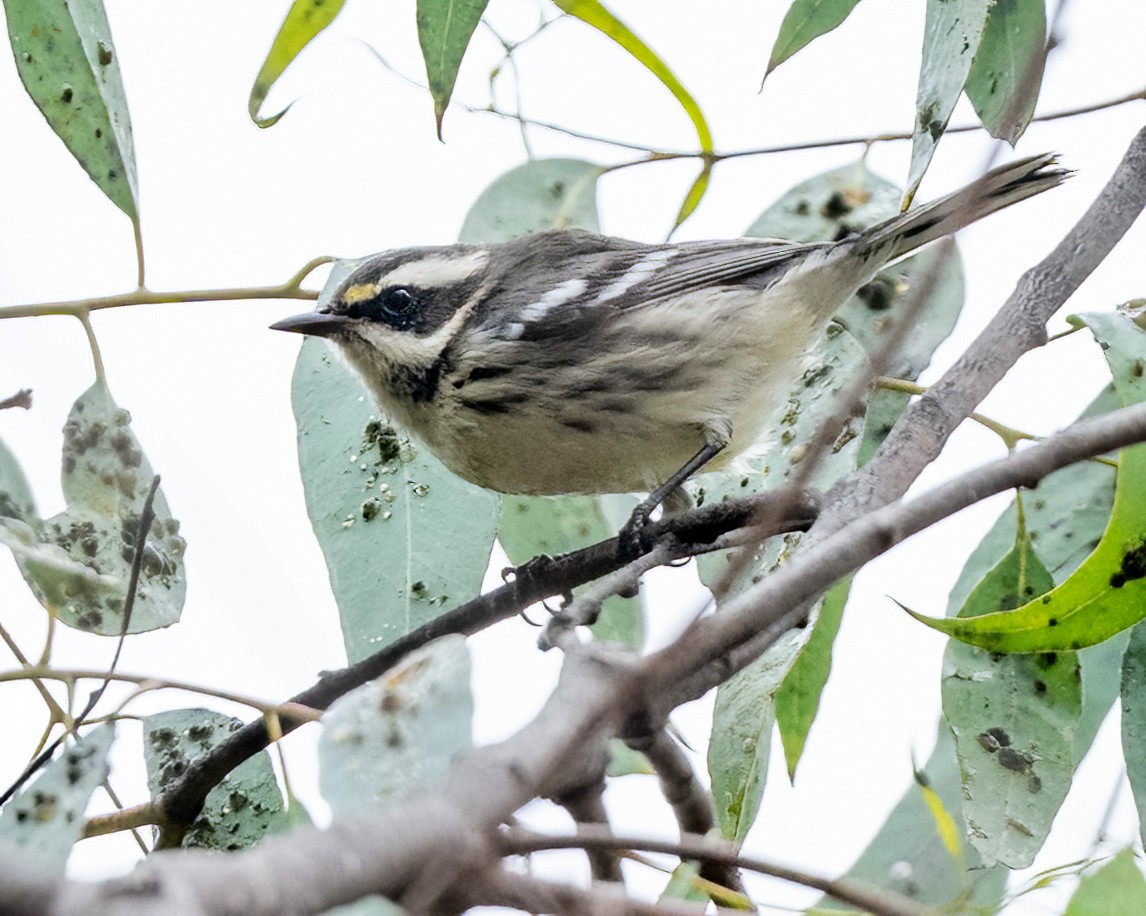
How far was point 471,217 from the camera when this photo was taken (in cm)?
278

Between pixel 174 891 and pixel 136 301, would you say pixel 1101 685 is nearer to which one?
pixel 136 301

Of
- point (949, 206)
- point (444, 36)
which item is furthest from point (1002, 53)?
point (444, 36)

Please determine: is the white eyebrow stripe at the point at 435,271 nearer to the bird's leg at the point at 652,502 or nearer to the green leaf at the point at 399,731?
the bird's leg at the point at 652,502

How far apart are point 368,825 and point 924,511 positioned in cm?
76

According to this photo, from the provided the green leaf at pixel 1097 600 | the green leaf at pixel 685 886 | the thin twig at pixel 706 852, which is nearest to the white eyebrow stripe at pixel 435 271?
the green leaf at pixel 1097 600

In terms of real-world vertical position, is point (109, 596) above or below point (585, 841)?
above

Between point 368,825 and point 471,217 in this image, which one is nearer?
point 368,825

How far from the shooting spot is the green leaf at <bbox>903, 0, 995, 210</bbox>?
194cm

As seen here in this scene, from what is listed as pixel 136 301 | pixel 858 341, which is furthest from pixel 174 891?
pixel 858 341

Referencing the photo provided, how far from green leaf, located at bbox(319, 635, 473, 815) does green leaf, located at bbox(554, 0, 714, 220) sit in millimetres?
1427

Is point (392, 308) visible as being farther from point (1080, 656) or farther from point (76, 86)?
point (1080, 656)

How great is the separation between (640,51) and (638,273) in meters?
0.72

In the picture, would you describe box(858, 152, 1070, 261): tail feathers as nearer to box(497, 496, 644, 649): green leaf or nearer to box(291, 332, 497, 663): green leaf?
box(497, 496, 644, 649): green leaf

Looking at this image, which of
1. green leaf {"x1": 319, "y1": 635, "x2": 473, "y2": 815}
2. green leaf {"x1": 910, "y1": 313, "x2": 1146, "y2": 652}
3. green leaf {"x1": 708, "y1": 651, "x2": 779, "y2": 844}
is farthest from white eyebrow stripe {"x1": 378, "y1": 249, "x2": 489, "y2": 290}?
green leaf {"x1": 319, "y1": 635, "x2": 473, "y2": 815}
